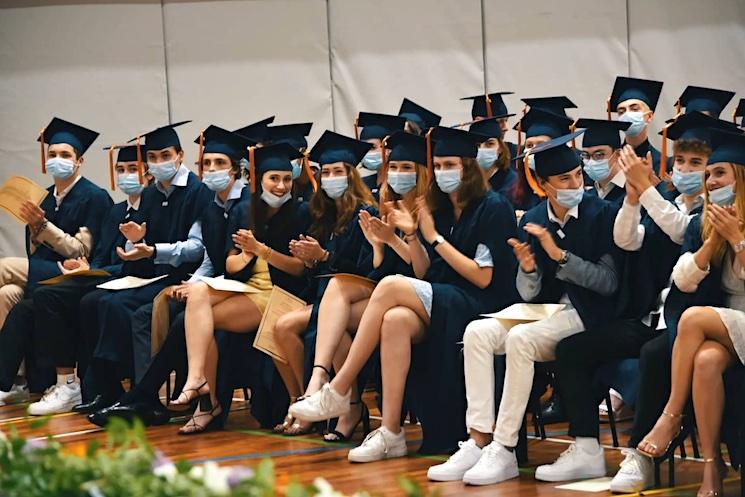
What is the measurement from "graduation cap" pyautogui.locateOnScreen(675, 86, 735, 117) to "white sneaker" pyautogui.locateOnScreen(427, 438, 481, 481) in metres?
3.25

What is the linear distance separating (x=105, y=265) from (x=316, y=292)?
80.6 inches

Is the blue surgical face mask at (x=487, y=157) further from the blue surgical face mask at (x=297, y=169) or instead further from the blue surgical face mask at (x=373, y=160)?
the blue surgical face mask at (x=297, y=169)

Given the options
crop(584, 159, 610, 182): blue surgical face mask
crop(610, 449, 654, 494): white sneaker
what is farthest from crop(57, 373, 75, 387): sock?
crop(610, 449, 654, 494): white sneaker

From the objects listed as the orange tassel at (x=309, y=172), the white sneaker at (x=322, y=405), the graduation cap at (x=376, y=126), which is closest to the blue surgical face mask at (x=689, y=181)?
the white sneaker at (x=322, y=405)

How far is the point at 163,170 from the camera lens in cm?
831

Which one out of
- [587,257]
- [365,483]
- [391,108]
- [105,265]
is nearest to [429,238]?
[587,257]

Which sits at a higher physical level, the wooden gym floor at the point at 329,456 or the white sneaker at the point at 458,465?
the white sneaker at the point at 458,465

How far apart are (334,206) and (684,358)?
284 centimetres

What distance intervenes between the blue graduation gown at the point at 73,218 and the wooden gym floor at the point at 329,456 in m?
1.15

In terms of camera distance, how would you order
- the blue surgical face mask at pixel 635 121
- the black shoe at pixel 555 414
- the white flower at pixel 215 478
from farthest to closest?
the blue surgical face mask at pixel 635 121 → the black shoe at pixel 555 414 → the white flower at pixel 215 478

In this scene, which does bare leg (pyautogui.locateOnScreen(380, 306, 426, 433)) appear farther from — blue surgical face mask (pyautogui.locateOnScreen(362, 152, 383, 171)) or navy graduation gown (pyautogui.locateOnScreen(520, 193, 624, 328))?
blue surgical face mask (pyautogui.locateOnScreen(362, 152, 383, 171))

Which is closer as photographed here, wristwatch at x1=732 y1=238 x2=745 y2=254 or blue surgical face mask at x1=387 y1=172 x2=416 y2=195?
wristwatch at x1=732 y1=238 x2=745 y2=254

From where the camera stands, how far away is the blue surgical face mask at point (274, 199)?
7508 mm

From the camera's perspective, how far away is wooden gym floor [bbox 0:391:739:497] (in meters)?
5.46
